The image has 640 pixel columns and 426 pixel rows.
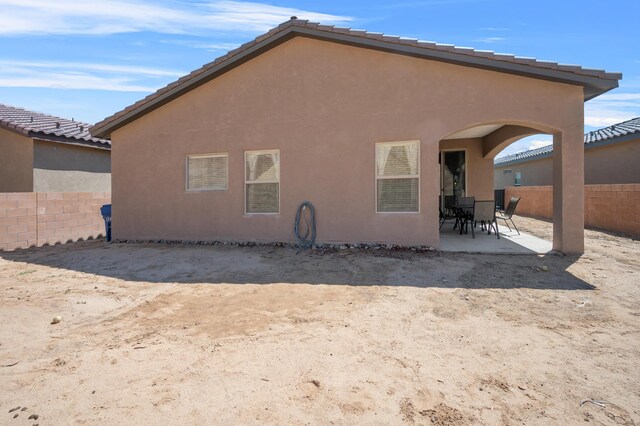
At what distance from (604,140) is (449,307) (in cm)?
1326

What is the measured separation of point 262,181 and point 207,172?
1520 millimetres

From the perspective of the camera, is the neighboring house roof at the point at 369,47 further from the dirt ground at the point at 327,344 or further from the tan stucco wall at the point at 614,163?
the tan stucco wall at the point at 614,163

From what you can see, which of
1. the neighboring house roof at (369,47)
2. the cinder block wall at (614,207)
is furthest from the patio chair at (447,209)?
the cinder block wall at (614,207)

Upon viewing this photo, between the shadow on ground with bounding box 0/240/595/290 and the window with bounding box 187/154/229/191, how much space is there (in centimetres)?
165

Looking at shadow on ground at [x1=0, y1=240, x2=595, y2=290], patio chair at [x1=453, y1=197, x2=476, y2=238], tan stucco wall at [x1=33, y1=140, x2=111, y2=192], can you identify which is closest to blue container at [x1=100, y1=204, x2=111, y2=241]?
shadow on ground at [x1=0, y1=240, x2=595, y2=290]

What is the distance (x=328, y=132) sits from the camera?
748 cm

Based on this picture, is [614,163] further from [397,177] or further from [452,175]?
[397,177]

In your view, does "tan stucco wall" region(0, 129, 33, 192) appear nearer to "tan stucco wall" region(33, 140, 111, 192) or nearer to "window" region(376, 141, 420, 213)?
"tan stucco wall" region(33, 140, 111, 192)

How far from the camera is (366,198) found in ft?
24.0

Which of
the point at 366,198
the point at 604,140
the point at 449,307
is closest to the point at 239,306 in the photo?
the point at 449,307

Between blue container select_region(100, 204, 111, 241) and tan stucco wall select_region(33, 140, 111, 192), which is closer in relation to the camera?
blue container select_region(100, 204, 111, 241)

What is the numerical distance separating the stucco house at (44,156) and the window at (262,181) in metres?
6.01

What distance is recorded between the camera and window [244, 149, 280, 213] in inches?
315

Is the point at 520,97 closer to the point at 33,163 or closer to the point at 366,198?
the point at 366,198
